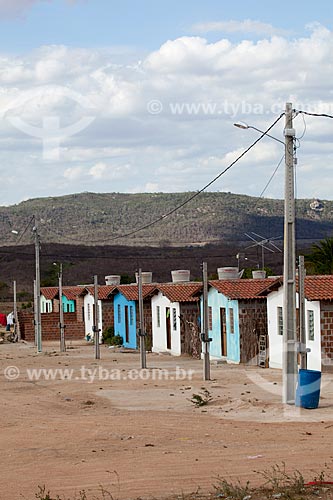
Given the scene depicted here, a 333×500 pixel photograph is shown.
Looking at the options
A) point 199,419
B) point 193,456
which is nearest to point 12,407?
point 199,419

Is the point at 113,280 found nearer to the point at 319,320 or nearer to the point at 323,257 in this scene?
the point at 323,257

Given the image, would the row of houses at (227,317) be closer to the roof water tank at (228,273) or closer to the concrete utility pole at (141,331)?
the roof water tank at (228,273)

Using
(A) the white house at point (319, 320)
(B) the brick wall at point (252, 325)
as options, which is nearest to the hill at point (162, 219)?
(B) the brick wall at point (252, 325)

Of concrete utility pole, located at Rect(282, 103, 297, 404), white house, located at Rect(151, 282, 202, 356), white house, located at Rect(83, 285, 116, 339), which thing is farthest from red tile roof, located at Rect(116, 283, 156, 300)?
concrete utility pole, located at Rect(282, 103, 297, 404)

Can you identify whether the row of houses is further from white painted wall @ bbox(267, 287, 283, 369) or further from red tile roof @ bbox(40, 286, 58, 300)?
red tile roof @ bbox(40, 286, 58, 300)

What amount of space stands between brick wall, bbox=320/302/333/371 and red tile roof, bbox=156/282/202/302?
1135 centimetres

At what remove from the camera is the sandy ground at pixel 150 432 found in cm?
1377

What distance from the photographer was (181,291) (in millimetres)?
40844

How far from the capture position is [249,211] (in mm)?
127812

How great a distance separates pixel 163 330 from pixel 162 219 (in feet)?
299

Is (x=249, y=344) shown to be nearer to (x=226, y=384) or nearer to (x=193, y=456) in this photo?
(x=226, y=384)

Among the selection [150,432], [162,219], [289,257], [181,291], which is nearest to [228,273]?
[181,291]

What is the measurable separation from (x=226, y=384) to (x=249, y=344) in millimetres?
7674

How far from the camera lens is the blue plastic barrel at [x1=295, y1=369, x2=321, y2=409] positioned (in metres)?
20.3
